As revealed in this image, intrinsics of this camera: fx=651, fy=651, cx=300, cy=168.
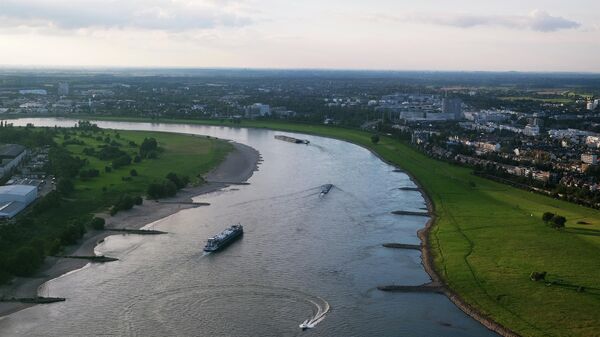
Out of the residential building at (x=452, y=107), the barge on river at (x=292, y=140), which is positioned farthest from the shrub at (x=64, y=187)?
the residential building at (x=452, y=107)

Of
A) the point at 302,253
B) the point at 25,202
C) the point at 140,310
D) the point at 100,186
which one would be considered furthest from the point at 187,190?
the point at 140,310

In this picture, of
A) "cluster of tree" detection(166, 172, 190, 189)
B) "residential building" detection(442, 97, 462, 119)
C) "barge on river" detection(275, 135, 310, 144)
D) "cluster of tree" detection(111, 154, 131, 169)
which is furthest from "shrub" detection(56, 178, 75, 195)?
"residential building" detection(442, 97, 462, 119)

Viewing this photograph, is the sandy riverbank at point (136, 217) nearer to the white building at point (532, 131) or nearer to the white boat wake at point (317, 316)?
the white boat wake at point (317, 316)

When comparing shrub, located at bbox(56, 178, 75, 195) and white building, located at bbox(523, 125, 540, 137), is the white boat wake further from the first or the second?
white building, located at bbox(523, 125, 540, 137)

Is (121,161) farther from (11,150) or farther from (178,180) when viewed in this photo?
(178,180)

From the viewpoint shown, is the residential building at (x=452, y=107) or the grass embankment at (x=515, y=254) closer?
the grass embankment at (x=515, y=254)

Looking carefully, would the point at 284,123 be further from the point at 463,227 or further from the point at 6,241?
the point at 6,241

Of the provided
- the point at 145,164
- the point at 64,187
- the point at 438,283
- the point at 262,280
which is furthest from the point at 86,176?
the point at 438,283
